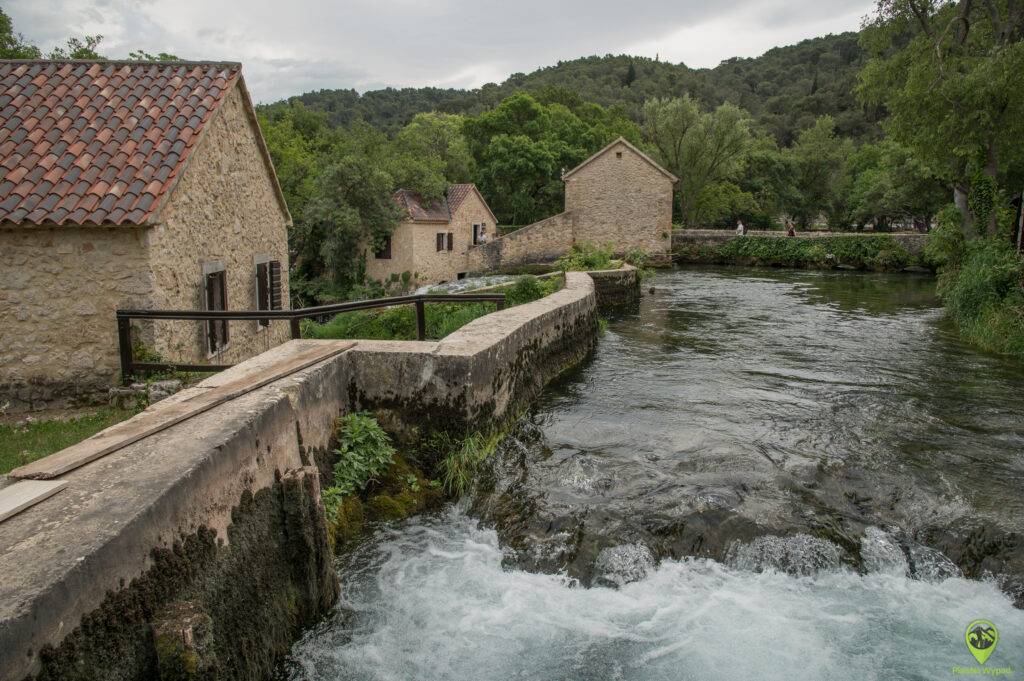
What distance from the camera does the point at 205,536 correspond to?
3.68 metres

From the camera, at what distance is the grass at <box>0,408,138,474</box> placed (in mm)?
6426

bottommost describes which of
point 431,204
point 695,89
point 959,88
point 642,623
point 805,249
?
point 642,623

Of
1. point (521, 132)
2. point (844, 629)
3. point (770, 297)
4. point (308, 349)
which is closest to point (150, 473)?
point (308, 349)

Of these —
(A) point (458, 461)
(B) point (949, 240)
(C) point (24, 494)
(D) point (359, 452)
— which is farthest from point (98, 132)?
(B) point (949, 240)

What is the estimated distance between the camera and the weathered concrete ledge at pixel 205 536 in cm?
272

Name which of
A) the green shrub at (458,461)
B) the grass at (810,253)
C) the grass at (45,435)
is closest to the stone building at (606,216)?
the grass at (810,253)

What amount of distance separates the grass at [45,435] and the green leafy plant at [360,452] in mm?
2846

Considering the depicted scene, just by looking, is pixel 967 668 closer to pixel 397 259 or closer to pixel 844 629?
pixel 844 629

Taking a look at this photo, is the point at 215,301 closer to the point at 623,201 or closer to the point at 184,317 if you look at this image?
the point at 184,317

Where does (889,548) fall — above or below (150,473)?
below

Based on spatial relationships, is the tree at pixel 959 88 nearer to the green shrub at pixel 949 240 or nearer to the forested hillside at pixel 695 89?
the green shrub at pixel 949 240

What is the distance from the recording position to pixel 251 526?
4164 mm

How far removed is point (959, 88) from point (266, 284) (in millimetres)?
15693

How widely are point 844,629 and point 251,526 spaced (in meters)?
3.89
